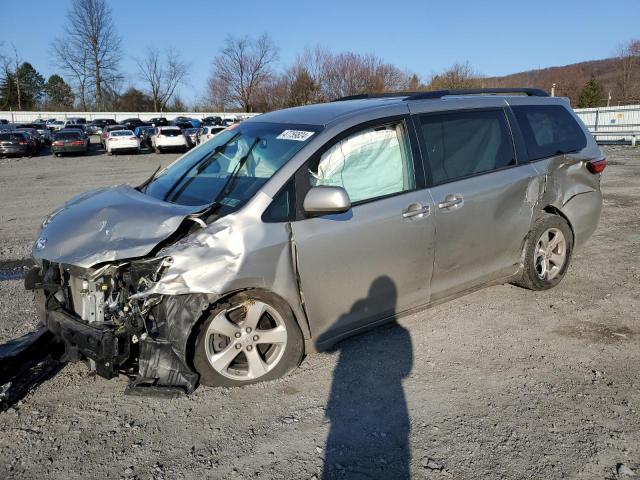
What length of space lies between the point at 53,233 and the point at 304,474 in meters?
2.28

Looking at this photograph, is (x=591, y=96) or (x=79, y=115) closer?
(x=591, y=96)

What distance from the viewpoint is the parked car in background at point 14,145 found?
93.2ft

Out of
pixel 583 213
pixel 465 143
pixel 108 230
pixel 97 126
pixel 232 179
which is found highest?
pixel 97 126

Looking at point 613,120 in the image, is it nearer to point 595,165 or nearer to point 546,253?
point 595,165

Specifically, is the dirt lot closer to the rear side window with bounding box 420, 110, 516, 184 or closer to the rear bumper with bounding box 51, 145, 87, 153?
the rear side window with bounding box 420, 110, 516, 184

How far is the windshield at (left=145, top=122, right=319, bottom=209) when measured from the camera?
3.70 metres

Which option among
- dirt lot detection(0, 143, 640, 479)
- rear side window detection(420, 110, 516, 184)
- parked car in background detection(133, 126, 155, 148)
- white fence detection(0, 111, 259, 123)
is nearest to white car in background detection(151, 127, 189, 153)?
parked car in background detection(133, 126, 155, 148)

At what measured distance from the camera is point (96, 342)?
319 cm

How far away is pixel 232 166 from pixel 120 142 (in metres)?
28.7

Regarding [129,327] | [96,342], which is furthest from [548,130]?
[96,342]

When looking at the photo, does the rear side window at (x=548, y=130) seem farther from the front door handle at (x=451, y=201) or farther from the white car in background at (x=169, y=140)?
the white car in background at (x=169, y=140)

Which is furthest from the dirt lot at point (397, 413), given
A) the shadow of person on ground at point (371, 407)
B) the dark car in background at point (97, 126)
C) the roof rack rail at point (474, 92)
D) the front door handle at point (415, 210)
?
the dark car in background at point (97, 126)

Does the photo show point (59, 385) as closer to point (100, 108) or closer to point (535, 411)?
point (535, 411)

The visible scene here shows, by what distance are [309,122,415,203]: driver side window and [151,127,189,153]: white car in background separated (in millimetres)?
28135
